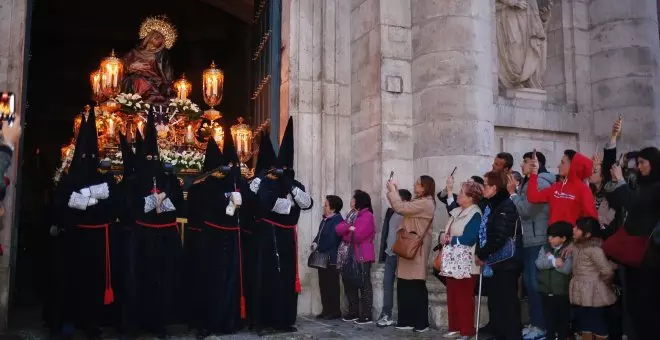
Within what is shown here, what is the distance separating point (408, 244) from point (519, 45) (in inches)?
172

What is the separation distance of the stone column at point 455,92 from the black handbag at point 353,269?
1233 millimetres

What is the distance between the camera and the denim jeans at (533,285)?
7852 mm

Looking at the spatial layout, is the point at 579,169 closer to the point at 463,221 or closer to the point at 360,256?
the point at 463,221

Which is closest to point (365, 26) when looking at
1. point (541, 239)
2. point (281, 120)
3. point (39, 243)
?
point (281, 120)

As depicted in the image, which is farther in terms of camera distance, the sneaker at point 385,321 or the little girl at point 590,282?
the sneaker at point 385,321

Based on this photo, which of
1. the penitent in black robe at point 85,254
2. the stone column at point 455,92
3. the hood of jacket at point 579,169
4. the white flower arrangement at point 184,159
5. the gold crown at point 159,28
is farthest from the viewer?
the gold crown at point 159,28

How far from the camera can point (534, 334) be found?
7852mm

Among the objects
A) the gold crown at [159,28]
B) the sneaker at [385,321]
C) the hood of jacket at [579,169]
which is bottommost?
the sneaker at [385,321]

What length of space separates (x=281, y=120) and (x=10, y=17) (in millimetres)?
4126

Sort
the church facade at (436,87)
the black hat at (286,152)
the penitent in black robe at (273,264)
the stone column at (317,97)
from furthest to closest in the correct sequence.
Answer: the stone column at (317,97), the church facade at (436,87), the black hat at (286,152), the penitent in black robe at (273,264)

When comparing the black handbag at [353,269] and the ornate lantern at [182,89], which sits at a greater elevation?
the ornate lantern at [182,89]

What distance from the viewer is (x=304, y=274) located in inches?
413

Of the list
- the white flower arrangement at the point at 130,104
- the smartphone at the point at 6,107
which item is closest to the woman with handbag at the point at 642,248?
the smartphone at the point at 6,107

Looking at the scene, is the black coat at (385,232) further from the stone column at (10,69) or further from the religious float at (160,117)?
the stone column at (10,69)
